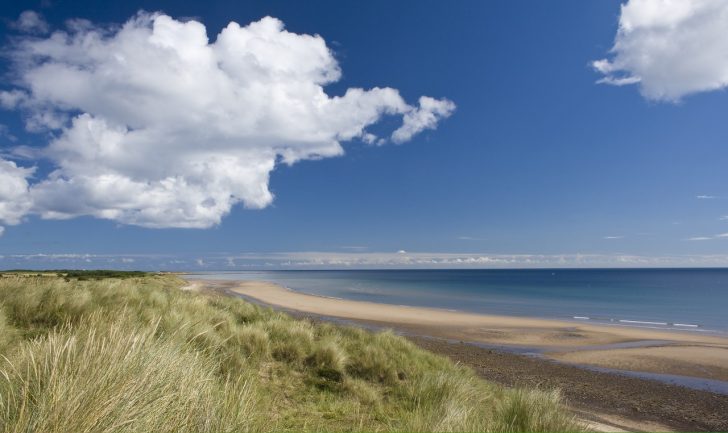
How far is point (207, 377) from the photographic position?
463 centimetres

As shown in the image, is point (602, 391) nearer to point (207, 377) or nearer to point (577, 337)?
point (577, 337)

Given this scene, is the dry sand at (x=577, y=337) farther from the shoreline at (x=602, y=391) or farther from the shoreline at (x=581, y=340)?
the shoreline at (x=602, y=391)

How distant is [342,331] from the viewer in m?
13.5

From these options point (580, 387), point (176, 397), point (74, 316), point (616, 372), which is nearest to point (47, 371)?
point (176, 397)

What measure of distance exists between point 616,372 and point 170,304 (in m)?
16.6

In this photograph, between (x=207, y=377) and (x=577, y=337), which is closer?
(x=207, y=377)

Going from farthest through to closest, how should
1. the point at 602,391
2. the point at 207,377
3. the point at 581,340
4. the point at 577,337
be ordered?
the point at 577,337, the point at 581,340, the point at 602,391, the point at 207,377

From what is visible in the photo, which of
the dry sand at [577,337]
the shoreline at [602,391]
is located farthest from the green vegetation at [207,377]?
the dry sand at [577,337]

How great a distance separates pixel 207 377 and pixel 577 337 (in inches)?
1035

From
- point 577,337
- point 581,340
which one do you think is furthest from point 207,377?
point 577,337

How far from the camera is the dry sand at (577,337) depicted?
1859 cm

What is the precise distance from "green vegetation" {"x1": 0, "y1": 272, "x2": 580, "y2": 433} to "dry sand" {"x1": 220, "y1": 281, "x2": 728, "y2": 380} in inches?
496

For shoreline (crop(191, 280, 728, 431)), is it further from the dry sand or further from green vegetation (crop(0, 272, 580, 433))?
green vegetation (crop(0, 272, 580, 433))

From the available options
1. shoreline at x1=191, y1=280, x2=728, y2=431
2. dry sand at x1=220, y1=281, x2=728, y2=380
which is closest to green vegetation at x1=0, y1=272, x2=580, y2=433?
shoreline at x1=191, y1=280, x2=728, y2=431
